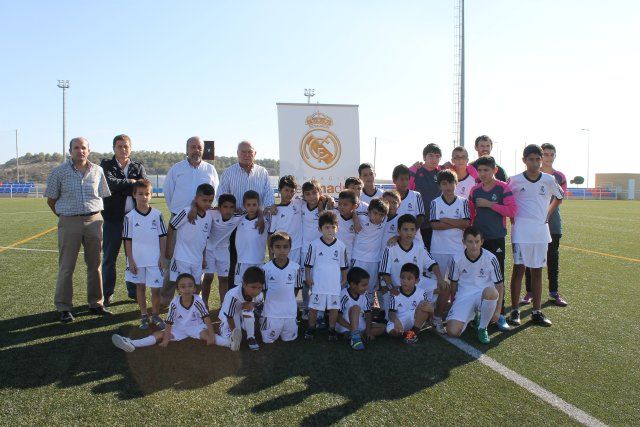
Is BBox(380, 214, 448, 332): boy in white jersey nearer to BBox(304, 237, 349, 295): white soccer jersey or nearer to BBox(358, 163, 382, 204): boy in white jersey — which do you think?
BBox(304, 237, 349, 295): white soccer jersey

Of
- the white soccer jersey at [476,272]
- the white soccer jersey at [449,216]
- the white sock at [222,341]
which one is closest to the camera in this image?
the white sock at [222,341]

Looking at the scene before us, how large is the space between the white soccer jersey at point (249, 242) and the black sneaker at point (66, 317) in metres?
1.86

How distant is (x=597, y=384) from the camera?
3613 millimetres

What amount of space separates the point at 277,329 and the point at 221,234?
4.43 ft

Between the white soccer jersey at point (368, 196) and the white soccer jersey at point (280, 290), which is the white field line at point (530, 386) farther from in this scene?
the white soccer jersey at point (368, 196)

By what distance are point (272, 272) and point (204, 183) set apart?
1305 mm

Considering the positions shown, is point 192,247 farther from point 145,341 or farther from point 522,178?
point 522,178

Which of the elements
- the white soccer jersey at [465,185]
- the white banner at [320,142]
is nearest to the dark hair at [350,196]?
the white soccer jersey at [465,185]

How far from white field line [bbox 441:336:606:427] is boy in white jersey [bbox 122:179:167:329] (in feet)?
9.92

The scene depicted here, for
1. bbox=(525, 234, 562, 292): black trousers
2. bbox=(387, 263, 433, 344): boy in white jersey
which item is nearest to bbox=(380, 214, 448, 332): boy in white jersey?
bbox=(387, 263, 433, 344): boy in white jersey

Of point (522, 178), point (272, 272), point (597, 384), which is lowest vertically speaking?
point (597, 384)

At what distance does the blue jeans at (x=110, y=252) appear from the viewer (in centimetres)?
571

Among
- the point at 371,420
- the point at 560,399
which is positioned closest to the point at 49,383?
the point at 371,420

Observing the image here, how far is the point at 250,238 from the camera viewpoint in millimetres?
5145
